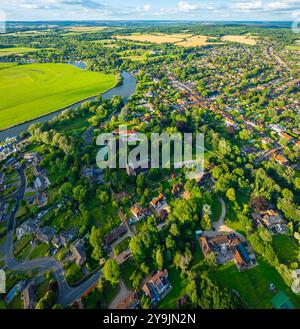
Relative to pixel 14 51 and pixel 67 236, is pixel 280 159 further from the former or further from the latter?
pixel 14 51

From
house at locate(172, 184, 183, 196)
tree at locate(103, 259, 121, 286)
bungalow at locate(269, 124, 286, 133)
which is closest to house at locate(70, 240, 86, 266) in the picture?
tree at locate(103, 259, 121, 286)

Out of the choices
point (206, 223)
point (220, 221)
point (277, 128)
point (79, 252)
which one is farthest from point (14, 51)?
point (220, 221)

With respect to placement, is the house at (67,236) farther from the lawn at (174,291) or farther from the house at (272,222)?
the house at (272,222)

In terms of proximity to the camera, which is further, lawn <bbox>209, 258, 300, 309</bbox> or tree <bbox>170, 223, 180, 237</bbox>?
tree <bbox>170, 223, 180, 237</bbox>

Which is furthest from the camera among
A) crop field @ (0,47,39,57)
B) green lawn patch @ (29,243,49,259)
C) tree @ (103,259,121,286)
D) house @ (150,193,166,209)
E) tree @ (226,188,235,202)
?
crop field @ (0,47,39,57)

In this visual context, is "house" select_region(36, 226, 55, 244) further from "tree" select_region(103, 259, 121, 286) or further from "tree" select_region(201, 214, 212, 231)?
"tree" select_region(201, 214, 212, 231)

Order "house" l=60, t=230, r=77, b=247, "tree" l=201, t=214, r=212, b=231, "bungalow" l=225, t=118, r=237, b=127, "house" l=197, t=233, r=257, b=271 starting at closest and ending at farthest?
"house" l=197, t=233, r=257, b=271
"house" l=60, t=230, r=77, b=247
"tree" l=201, t=214, r=212, b=231
"bungalow" l=225, t=118, r=237, b=127

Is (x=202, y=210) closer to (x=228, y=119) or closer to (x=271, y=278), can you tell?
(x=271, y=278)

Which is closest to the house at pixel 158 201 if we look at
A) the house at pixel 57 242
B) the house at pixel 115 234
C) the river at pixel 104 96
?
the house at pixel 115 234
